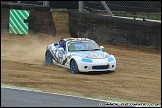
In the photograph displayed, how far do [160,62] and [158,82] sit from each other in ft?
13.3

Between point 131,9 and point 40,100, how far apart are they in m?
13.6

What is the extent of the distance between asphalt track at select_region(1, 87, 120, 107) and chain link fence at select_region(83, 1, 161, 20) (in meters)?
11.6

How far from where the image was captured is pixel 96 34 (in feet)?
70.6

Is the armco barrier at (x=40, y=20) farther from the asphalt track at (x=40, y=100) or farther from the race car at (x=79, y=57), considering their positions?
the asphalt track at (x=40, y=100)

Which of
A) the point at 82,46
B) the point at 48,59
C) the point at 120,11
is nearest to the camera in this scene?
the point at 82,46

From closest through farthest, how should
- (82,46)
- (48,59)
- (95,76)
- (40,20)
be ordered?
(95,76) → (82,46) → (48,59) → (40,20)

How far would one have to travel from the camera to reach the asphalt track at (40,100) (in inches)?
340

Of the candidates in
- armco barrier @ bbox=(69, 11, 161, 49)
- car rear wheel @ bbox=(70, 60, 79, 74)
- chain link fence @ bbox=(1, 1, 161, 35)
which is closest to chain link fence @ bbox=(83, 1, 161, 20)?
chain link fence @ bbox=(1, 1, 161, 35)

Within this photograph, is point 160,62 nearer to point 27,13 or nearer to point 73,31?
point 73,31

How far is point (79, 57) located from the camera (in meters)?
14.7

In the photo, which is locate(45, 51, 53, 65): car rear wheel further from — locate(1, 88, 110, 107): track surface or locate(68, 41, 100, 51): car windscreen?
locate(1, 88, 110, 107): track surface

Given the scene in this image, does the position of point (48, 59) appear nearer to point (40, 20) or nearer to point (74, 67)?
point (74, 67)

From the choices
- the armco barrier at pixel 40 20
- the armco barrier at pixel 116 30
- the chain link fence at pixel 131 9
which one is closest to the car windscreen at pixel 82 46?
the armco barrier at pixel 116 30

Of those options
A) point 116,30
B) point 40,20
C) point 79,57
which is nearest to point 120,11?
point 116,30
